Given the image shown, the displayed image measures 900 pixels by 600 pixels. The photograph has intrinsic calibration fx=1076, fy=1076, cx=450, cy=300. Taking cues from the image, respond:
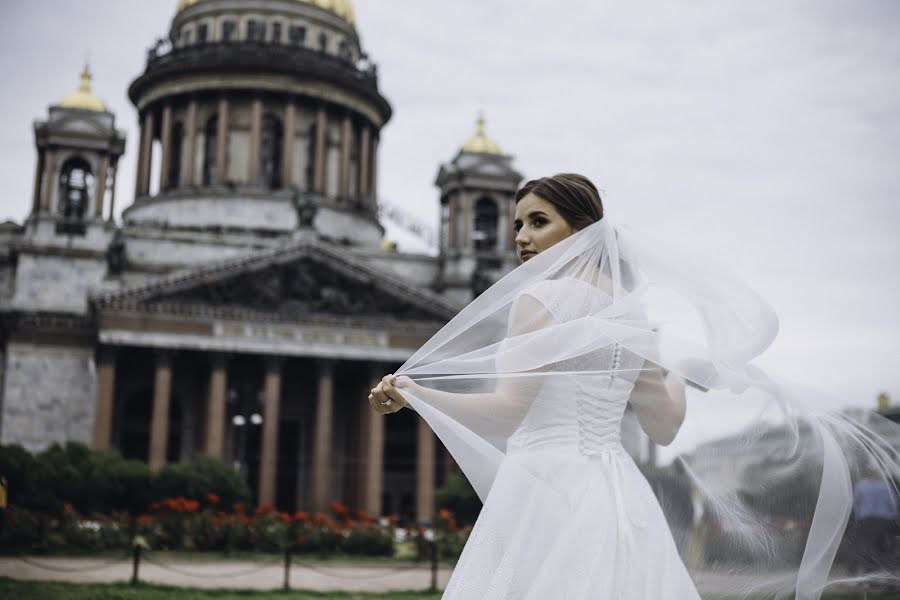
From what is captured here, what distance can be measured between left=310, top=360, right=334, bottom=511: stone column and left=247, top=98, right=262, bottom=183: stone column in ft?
48.1

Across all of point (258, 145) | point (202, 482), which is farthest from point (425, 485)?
point (258, 145)

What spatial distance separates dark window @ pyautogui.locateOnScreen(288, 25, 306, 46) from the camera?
190 ft

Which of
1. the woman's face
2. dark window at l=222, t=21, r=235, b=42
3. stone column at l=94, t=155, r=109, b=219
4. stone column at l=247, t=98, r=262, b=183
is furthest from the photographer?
dark window at l=222, t=21, r=235, b=42

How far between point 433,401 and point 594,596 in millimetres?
1137

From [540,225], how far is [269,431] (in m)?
36.5

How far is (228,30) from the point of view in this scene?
189ft

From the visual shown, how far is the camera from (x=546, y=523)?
448 cm

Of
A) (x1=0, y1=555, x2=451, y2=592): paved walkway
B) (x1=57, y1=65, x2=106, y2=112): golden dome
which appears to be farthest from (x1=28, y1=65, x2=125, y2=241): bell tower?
(x1=0, y1=555, x2=451, y2=592): paved walkway

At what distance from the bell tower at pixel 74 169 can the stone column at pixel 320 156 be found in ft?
35.6

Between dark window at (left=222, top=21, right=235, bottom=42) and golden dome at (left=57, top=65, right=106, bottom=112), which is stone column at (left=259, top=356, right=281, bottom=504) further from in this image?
dark window at (left=222, top=21, right=235, bottom=42)

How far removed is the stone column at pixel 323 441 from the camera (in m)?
40.8

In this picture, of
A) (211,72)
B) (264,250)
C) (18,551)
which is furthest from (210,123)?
(18,551)

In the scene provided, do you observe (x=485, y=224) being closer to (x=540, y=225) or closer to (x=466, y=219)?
(x=466, y=219)

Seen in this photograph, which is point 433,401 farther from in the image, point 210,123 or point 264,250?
point 210,123
